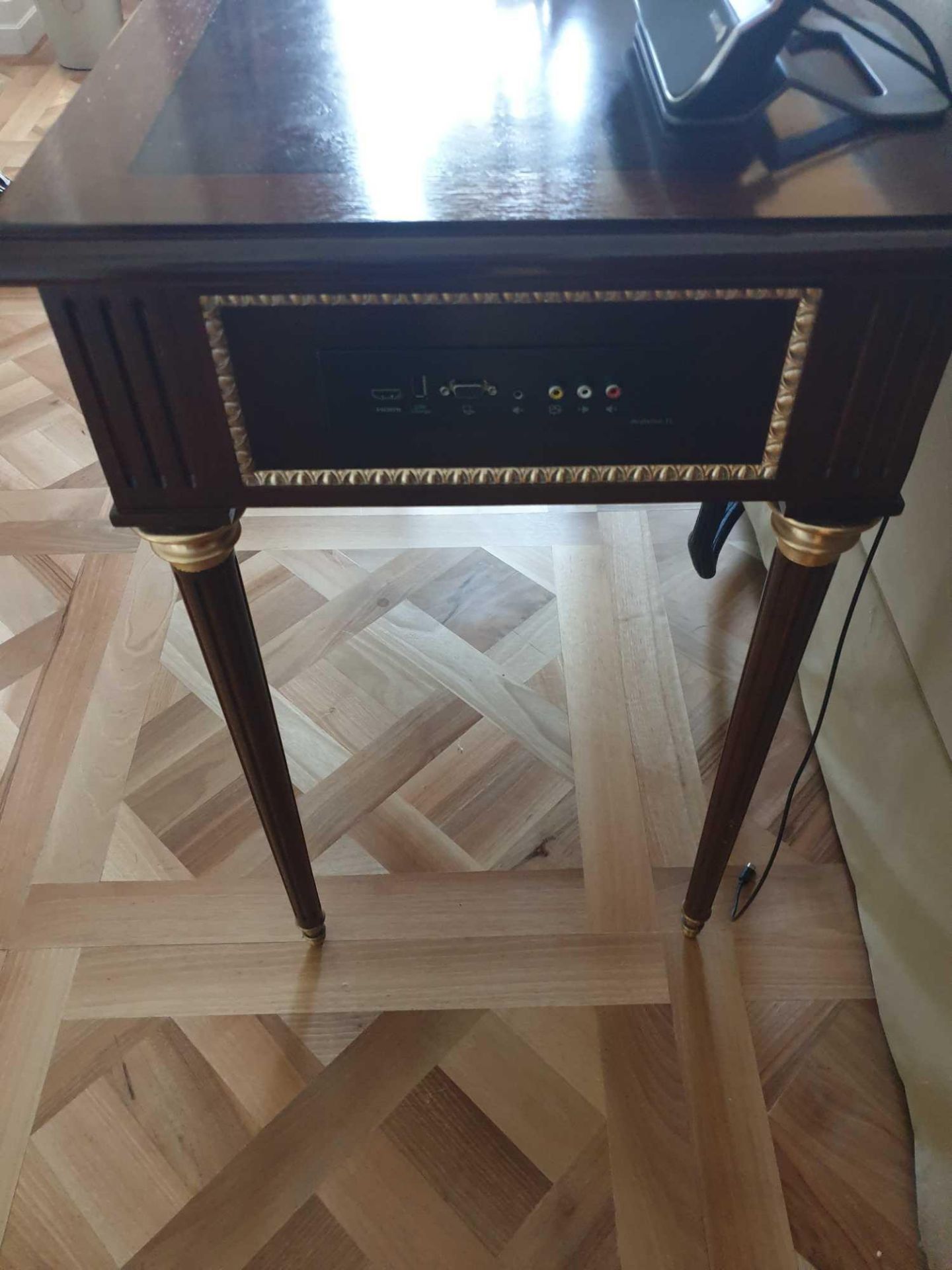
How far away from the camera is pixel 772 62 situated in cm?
42

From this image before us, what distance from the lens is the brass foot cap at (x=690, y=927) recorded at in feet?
2.56

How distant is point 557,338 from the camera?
420mm

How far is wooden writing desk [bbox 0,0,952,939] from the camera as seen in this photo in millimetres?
384

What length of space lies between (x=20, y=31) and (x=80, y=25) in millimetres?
237

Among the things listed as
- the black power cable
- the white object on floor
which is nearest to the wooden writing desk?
the black power cable

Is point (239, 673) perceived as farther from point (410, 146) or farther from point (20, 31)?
point (20, 31)

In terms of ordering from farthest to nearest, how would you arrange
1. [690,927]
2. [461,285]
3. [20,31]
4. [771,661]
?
[20,31] → [690,927] → [771,661] → [461,285]

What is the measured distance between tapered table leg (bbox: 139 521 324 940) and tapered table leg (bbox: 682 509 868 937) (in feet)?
0.96

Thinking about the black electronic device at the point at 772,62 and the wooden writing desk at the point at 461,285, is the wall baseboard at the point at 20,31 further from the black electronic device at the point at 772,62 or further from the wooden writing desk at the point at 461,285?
the black electronic device at the point at 772,62

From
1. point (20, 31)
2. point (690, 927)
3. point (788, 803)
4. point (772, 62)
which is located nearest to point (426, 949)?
point (690, 927)

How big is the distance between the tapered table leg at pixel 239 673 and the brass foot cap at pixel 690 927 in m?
0.30

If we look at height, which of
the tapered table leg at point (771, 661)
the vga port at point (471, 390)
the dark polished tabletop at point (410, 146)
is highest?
the dark polished tabletop at point (410, 146)

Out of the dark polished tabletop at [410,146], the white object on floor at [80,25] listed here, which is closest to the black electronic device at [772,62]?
the dark polished tabletop at [410,146]

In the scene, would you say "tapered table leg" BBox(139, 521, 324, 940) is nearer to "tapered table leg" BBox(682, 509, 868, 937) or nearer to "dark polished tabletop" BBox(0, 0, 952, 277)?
"dark polished tabletop" BBox(0, 0, 952, 277)
